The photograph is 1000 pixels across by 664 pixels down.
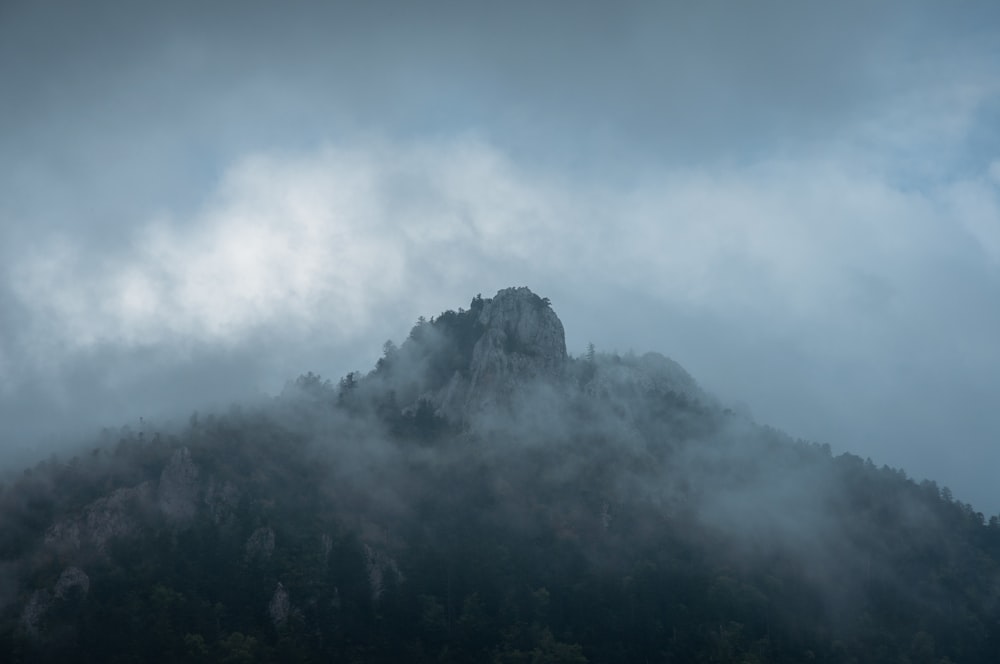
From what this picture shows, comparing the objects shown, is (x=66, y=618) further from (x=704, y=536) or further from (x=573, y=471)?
(x=704, y=536)

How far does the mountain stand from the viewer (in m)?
116

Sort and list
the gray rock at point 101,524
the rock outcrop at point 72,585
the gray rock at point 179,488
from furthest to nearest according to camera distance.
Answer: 1. the gray rock at point 179,488
2. the gray rock at point 101,524
3. the rock outcrop at point 72,585

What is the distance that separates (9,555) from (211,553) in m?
24.1

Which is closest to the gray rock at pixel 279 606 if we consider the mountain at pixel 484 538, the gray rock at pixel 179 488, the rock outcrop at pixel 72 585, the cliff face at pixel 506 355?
the mountain at pixel 484 538

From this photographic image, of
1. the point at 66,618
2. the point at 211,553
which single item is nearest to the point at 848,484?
the point at 211,553

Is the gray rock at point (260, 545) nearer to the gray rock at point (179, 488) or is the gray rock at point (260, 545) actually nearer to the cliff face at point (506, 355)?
the gray rock at point (179, 488)

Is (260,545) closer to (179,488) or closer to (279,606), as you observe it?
(279,606)

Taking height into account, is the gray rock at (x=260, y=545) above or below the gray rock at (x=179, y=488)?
below

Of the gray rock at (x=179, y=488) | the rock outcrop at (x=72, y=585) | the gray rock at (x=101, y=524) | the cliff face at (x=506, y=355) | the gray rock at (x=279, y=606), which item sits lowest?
the rock outcrop at (x=72, y=585)

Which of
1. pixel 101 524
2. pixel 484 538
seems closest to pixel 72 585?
pixel 101 524

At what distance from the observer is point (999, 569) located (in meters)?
143

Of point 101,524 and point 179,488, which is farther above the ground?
point 179,488

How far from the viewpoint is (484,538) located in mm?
136500

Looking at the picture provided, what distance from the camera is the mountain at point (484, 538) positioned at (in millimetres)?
116062
